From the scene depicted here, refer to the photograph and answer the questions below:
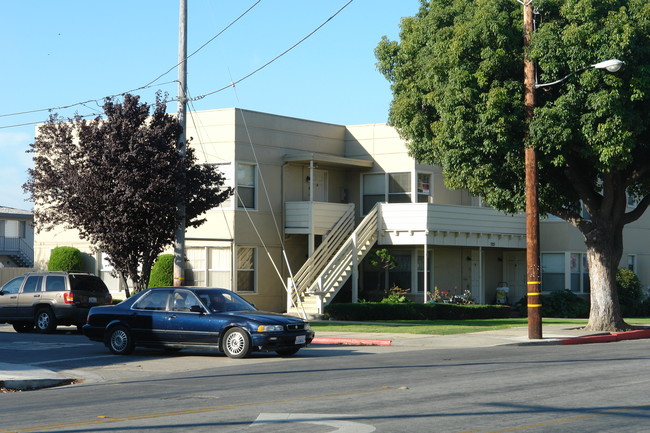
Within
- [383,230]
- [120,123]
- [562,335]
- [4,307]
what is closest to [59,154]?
[120,123]

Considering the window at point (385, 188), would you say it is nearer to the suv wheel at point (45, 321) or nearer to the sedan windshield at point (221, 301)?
the suv wheel at point (45, 321)

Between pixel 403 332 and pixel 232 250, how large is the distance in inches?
385

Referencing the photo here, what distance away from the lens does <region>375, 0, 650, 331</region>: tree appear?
2331 cm

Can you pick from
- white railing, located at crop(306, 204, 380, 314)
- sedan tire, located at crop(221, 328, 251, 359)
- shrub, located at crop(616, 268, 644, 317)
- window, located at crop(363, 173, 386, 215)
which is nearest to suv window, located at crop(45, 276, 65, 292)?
white railing, located at crop(306, 204, 380, 314)

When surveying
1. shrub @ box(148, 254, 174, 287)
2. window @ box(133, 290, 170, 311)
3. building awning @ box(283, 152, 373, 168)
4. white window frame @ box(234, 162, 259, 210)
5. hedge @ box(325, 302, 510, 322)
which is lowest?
hedge @ box(325, 302, 510, 322)

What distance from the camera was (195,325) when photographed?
1908 cm

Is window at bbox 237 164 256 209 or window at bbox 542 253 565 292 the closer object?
window at bbox 237 164 256 209

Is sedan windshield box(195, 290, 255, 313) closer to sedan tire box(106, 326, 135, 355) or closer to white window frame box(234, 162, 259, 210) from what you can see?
sedan tire box(106, 326, 135, 355)

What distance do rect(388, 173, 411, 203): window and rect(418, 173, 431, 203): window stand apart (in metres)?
0.52

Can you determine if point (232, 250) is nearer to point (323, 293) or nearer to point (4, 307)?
point (323, 293)

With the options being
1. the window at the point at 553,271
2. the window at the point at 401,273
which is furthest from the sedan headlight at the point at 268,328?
the window at the point at 553,271

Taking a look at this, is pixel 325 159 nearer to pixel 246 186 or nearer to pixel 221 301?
pixel 246 186

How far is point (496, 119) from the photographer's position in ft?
78.4

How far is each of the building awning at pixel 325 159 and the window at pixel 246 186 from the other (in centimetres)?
159
